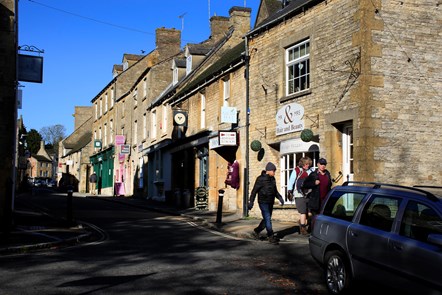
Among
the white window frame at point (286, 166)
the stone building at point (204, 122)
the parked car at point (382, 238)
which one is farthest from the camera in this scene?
the stone building at point (204, 122)

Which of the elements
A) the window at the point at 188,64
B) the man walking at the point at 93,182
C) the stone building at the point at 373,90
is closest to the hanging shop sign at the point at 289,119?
the stone building at the point at 373,90

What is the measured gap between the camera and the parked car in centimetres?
529

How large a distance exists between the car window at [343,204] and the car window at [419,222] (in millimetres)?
987

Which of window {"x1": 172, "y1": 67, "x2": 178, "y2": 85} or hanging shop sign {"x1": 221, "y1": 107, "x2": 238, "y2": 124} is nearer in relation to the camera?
hanging shop sign {"x1": 221, "y1": 107, "x2": 238, "y2": 124}

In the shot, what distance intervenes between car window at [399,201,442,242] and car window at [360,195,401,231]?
0.20m

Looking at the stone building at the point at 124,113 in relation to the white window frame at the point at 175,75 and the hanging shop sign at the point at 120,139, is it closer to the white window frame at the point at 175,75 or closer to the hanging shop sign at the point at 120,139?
the hanging shop sign at the point at 120,139

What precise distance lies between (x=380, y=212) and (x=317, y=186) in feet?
18.0

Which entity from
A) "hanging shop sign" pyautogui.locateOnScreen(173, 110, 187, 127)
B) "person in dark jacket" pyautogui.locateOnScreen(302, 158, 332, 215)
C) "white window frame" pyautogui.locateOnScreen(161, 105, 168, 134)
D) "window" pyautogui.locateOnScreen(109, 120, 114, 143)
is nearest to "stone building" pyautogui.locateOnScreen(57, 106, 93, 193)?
"window" pyautogui.locateOnScreen(109, 120, 114, 143)

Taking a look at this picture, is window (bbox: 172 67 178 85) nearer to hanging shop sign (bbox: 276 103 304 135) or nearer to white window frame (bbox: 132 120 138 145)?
white window frame (bbox: 132 120 138 145)

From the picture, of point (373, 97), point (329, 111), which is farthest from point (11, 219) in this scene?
point (373, 97)

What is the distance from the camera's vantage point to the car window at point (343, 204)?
6.86 m

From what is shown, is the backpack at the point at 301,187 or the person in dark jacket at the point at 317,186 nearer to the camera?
the person in dark jacket at the point at 317,186

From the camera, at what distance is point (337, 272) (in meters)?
6.72

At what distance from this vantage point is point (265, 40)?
17609 millimetres
